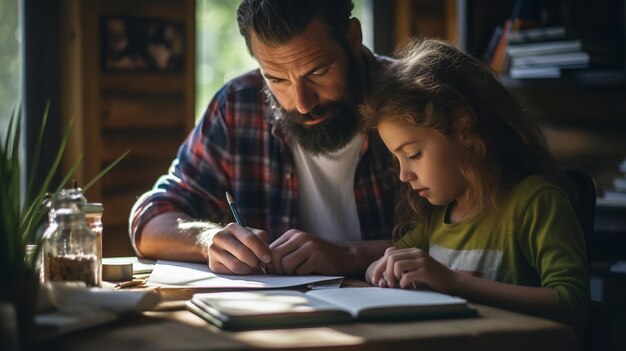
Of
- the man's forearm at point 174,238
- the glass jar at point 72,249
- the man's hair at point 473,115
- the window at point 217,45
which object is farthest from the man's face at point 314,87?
the window at point 217,45

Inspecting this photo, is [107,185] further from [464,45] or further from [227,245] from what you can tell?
[227,245]

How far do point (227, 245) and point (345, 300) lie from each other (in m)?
0.50

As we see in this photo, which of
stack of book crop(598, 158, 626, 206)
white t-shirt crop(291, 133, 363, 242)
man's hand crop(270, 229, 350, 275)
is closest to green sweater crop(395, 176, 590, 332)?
man's hand crop(270, 229, 350, 275)

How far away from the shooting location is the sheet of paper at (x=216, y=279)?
1527 mm

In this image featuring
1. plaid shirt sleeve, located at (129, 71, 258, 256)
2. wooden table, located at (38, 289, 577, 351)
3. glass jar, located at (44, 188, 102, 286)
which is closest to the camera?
wooden table, located at (38, 289, 577, 351)

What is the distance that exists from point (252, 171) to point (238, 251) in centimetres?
74

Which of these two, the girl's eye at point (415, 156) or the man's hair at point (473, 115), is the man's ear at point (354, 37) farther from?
the girl's eye at point (415, 156)

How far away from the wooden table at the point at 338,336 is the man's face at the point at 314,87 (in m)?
0.98

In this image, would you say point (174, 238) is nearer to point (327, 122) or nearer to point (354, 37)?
point (327, 122)

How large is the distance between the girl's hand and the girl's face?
0.29m

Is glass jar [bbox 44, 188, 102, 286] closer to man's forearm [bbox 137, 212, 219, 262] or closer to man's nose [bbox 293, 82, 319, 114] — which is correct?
man's forearm [bbox 137, 212, 219, 262]

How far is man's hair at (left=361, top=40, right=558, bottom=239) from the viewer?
→ 5.64 ft

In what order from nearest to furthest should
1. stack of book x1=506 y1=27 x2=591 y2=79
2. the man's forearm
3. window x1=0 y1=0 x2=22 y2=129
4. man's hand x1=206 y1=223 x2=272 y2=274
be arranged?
man's hand x1=206 y1=223 x2=272 y2=274
the man's forearm
stack of book x1=506 y1=27 x2=591 y2=79
window x1=0 y1=0 x2=22 y2=129

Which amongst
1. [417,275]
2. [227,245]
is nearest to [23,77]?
[227,245]
